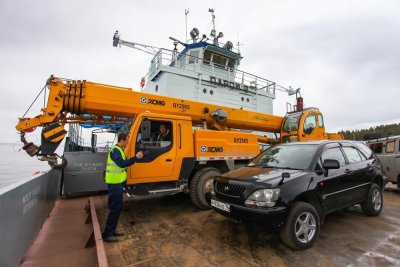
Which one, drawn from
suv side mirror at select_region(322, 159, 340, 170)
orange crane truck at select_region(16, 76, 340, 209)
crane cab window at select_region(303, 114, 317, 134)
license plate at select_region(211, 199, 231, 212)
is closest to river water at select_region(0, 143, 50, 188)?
orange crane truck at select_region(16, 76, 340, 209)

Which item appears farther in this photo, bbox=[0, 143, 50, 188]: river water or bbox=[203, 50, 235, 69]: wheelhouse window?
bbox=[203, 50, 235, 69]: wheelhouse window

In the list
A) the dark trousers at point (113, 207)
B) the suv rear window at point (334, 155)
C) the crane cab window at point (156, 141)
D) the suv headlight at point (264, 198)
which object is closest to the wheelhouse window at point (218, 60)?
the crane cab window at point (156, 141)

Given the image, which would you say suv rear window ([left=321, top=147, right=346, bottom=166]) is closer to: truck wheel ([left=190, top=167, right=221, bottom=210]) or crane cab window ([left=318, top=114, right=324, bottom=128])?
truck wheel ([left=190, top=167, right=221, bottom=210])

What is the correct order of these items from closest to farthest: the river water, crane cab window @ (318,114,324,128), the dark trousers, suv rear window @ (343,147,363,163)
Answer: the dark trousers → suv rear window @ (343,147,363,163) → the river water → crane cab window @ (318,114,324,128)

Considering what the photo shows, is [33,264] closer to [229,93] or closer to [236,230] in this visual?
[236,230]

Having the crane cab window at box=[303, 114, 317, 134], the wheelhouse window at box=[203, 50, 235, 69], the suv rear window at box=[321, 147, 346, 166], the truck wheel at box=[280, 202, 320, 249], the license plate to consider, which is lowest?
the truck wheel at box=[280, 202, 320, 249]

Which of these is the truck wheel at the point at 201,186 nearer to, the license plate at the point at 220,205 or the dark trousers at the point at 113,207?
the license plate at the point at 220,205

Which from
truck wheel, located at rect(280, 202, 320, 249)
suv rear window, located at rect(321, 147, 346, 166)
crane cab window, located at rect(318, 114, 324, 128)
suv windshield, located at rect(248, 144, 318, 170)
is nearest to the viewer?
truck wheel, located at rect(280, 202, 320, 249)

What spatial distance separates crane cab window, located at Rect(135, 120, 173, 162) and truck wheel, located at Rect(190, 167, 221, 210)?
107 centimetres

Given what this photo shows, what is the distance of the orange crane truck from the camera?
529 cm

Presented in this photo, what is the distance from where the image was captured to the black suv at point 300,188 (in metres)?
3.67

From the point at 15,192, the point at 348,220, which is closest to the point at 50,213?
the point at 15,192

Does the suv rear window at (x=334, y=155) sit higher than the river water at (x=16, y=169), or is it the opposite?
the suv rear window at (x=334, y=155)

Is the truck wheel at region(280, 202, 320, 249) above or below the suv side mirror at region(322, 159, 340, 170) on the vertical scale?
below
